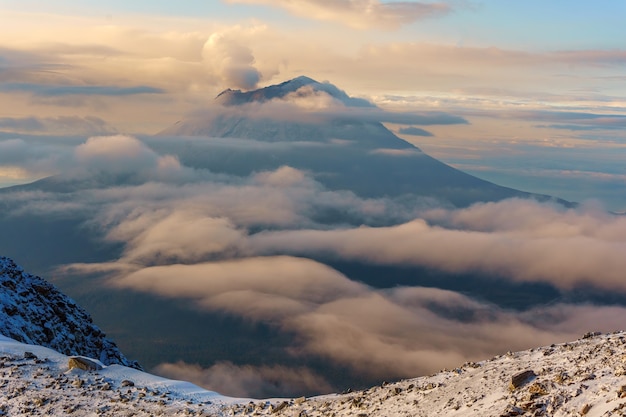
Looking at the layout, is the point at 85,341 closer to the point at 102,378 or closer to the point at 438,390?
the point at 102,378

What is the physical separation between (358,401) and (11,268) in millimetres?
→ 25739

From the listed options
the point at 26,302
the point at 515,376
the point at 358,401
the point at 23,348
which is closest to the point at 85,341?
the point at 26,302

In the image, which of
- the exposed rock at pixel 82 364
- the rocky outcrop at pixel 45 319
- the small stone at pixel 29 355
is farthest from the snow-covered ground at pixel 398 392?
the rocky outcrop at pixel 45 319

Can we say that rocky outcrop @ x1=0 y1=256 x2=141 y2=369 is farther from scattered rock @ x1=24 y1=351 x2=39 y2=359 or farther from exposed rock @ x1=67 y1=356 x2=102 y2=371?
exposed rock @ x1=67 y1=356 x2=102 y2=371

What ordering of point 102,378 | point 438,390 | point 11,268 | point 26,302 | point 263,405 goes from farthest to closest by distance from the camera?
point 11,268 < point 26,302 < point 102,378 < point 263,405 < point 438,390

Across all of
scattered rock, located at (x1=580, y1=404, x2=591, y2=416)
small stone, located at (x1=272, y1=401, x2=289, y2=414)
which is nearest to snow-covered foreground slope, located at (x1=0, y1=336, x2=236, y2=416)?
small stone, located at (x1=272, y1=401, x2=289, y2=414)

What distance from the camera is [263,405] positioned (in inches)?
760

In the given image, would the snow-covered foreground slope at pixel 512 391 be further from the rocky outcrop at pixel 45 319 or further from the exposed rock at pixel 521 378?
the rocky outcrop at pixel 45 319

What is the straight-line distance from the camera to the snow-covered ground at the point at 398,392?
15164 mm

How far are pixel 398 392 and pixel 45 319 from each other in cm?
2241

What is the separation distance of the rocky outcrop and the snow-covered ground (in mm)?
8666

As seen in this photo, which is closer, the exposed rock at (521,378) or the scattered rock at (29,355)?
the exposed rock at (521,378)

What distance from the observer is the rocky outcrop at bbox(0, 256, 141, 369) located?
32.2 metres

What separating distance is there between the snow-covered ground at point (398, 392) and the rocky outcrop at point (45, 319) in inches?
341
